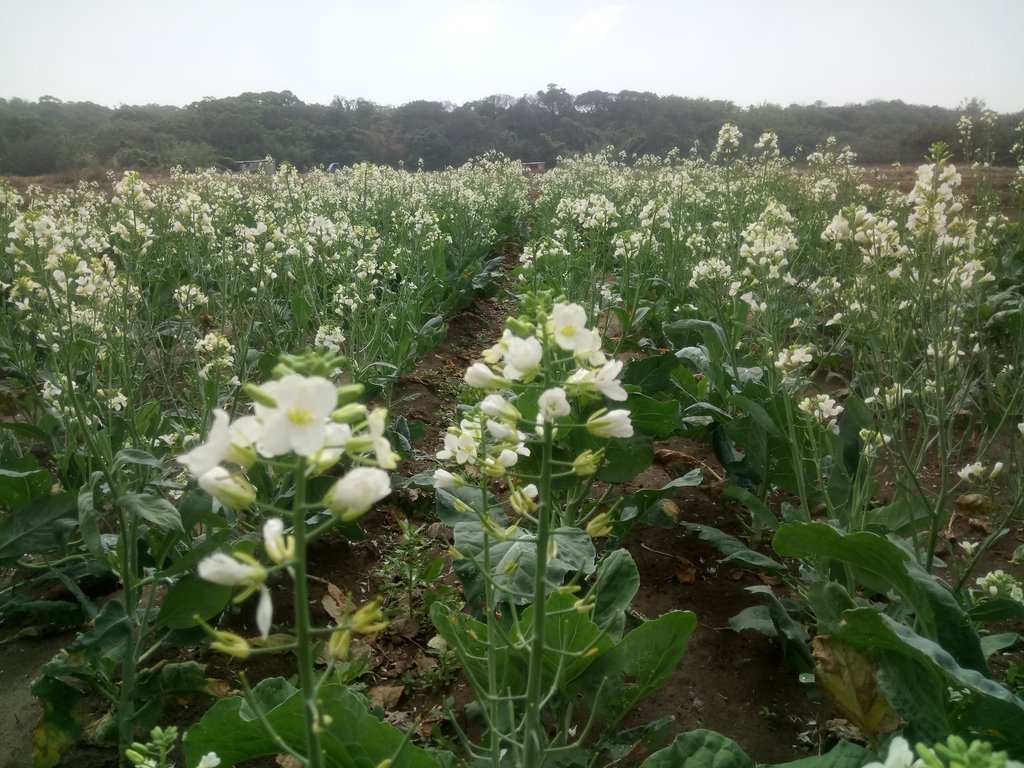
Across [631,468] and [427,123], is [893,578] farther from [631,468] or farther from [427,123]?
[427,123]

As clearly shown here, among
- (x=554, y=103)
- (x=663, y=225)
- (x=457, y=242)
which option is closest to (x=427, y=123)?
(x=554, y=103)

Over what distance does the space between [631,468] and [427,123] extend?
4563cm

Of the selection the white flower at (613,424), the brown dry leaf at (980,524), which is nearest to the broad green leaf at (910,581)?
the white flower at (613,424)

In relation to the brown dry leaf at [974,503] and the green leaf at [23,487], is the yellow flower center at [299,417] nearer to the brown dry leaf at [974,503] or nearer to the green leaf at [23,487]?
the green leaf at [23,487]

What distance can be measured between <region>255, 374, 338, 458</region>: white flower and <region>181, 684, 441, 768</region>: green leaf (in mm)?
775

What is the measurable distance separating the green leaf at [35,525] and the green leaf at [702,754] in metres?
2.08

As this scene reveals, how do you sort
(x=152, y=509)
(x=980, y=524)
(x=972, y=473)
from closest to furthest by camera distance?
(x=152, y=509), (x=972, y=473), (x=980, y=524)

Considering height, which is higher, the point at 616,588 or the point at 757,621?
the point at 616,588

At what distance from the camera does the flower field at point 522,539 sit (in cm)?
125

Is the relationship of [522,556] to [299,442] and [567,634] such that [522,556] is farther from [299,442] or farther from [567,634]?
[299,442]

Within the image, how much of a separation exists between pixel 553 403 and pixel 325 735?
82cm

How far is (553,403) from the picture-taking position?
116 cm

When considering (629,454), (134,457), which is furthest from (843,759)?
(134,457)

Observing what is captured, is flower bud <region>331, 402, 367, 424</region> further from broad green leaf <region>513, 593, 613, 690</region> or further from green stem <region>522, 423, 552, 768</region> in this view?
broad green leaf <region>513, 593, 613, 690</region>
